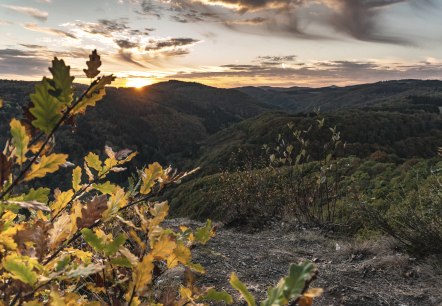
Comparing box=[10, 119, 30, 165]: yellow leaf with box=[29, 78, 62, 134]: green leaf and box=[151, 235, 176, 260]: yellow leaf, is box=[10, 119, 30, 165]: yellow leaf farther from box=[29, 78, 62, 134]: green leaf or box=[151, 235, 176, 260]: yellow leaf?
box=[151, 235, 176, 260]: yellow leaf

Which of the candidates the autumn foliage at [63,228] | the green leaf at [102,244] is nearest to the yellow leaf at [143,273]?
the autumn foliage at [63,228]

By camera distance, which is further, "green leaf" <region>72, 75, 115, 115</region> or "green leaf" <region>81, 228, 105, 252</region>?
"green leaf" <region>81, 228, 105, 252</region>

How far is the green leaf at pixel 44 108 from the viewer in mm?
752

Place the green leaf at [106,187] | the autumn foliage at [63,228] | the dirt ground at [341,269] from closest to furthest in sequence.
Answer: the autumn foliage at [63,228]
the green leaf at [106,187]
the dirt ground at [341,269]

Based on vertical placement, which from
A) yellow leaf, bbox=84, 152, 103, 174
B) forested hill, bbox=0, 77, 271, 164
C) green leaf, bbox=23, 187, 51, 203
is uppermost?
yellow leaf, bbox=84, 152, 103, 174

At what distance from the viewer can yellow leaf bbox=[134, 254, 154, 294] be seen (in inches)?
32.3

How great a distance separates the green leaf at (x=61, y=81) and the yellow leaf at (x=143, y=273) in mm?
395

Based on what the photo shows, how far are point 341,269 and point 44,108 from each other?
437cm

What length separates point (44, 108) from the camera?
2.51 feet

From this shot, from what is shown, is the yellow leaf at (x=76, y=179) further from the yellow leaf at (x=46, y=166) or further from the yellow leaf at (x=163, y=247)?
the yellow leaf at (x=163, y=247)

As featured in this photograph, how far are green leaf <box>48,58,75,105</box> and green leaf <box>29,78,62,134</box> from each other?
1 cm

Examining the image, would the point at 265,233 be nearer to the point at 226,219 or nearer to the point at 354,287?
the point at 226,219

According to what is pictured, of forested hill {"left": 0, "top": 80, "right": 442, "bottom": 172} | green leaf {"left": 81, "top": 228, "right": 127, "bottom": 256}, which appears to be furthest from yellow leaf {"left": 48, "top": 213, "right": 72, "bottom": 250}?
forested hill {"left": 0, "top": 80, "right": 442, "bottom": 172}

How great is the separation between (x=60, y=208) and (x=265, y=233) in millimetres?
5928
